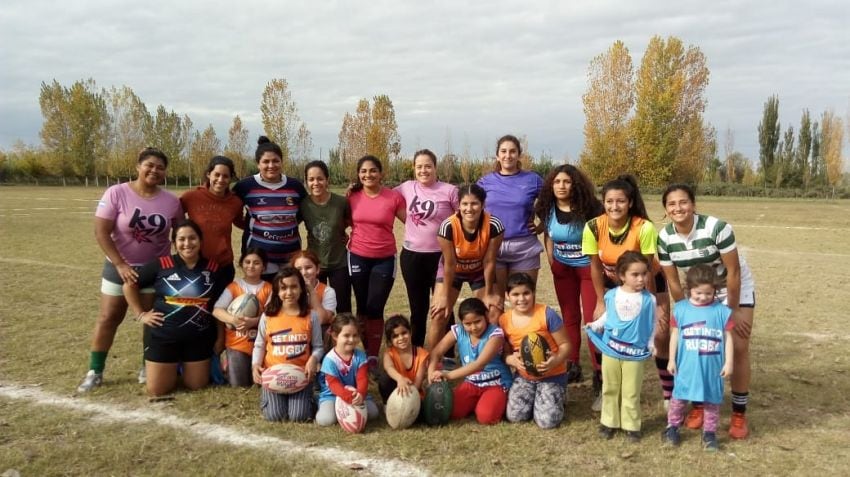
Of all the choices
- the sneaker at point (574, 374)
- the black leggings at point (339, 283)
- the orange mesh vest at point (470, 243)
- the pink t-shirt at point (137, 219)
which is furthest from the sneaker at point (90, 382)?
the sneaker at point (574, 374)

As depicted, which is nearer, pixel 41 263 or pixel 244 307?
pixel 244 307

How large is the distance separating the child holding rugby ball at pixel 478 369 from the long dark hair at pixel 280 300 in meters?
1.04

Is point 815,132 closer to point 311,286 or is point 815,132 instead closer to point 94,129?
point 311,286

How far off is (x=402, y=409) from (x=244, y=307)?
1549 mm

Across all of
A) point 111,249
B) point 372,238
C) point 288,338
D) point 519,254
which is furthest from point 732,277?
point 111,249

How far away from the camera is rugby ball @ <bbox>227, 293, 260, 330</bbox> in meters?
4.61

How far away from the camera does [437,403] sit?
402 cm

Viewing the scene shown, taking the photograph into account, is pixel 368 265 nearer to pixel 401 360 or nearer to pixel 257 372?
pixel 401 360

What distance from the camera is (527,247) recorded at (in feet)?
16.0

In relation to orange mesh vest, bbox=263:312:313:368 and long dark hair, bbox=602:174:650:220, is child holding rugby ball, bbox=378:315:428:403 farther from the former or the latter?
long dark hair, bbox=602:174:650:220

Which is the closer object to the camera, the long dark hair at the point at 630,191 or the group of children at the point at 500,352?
the group of children at the point at 500,352

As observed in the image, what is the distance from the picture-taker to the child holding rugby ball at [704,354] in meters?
3.67

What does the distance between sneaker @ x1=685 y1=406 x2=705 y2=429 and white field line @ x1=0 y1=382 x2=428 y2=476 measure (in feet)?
6.18

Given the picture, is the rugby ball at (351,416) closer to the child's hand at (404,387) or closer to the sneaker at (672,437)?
the child's hand at (404,387)
